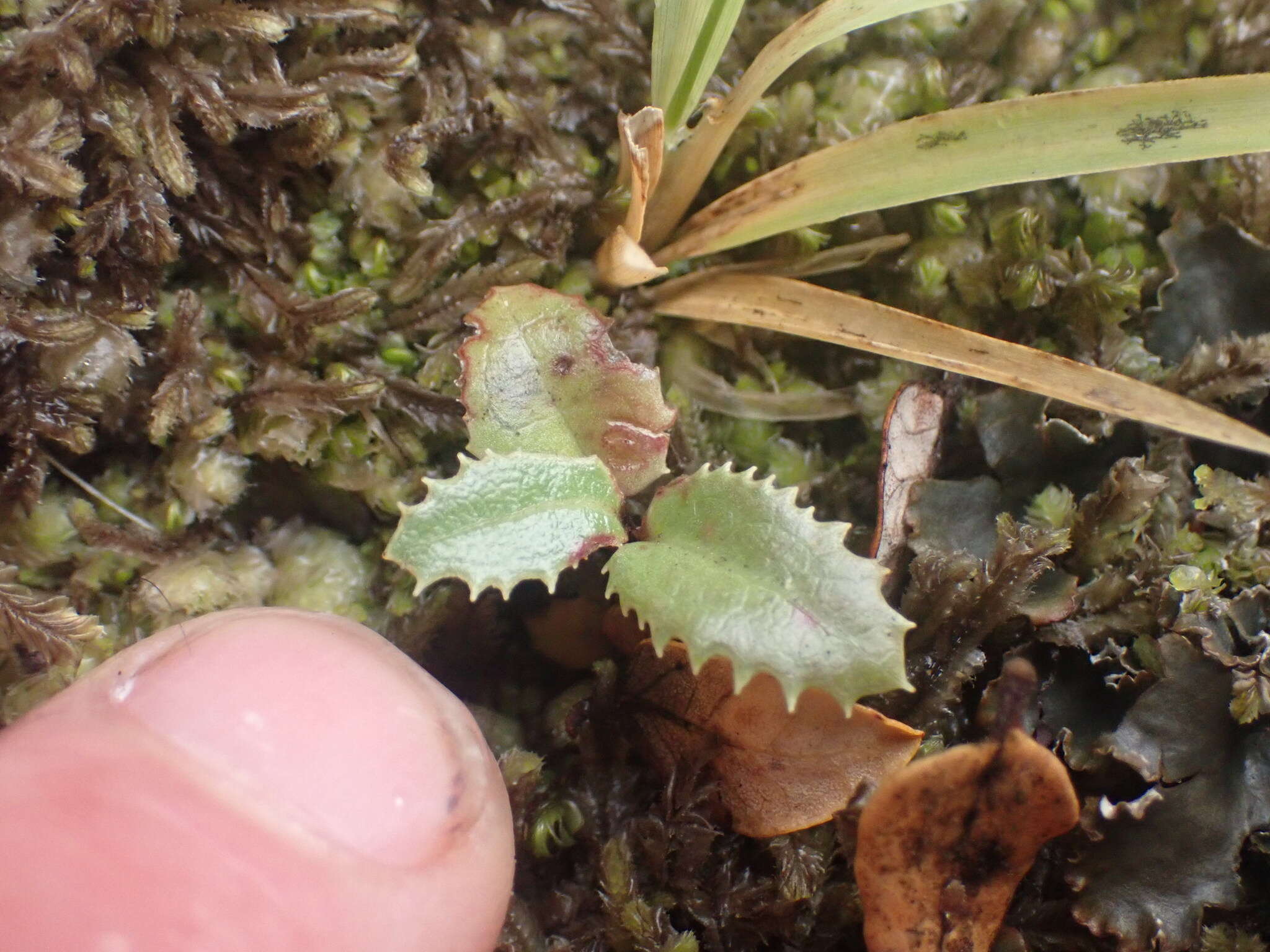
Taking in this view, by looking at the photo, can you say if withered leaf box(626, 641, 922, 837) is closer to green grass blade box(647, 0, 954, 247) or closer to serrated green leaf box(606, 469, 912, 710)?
serrated green leaf box(606, 469, 912, 710)

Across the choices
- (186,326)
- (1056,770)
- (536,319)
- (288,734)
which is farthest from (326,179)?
(1056,770)

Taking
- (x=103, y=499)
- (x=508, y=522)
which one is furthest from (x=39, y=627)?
(x=508, y=522)

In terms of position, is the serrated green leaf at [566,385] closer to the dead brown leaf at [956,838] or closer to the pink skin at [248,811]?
the pink skin at [248,811]

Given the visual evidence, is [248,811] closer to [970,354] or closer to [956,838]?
[956,838]

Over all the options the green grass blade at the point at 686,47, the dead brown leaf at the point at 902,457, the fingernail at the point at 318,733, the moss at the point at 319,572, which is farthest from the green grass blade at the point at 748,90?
the fingernail at the point at 318,733

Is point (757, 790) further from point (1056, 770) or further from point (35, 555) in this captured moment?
point (35, 555)
